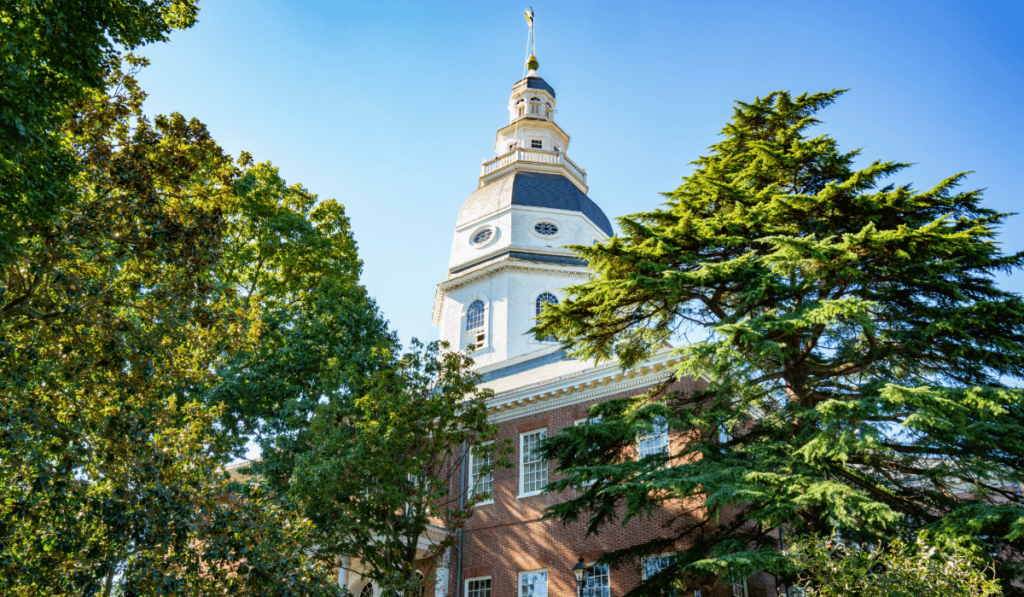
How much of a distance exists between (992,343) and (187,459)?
1376cm

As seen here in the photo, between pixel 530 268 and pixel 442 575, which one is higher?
pixel 530 268

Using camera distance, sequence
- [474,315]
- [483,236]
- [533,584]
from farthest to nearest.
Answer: [483,236] < [474,315] < [533,584]

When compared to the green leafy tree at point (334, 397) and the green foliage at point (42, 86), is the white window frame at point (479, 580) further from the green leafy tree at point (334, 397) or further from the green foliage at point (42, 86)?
the green foliage at point (42, 86)

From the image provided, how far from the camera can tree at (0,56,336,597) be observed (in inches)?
359

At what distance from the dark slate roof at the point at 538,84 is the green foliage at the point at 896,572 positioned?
34.5 meters

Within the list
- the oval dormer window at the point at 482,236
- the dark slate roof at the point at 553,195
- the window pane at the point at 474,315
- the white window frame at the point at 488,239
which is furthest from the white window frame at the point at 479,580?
the dark slate roof at the point at 553,195

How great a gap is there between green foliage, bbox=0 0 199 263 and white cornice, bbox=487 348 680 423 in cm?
1429

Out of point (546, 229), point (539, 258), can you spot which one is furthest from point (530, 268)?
point (546, 229)

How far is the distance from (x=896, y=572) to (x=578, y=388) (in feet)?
39.8

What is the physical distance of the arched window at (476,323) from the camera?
30.7 meters

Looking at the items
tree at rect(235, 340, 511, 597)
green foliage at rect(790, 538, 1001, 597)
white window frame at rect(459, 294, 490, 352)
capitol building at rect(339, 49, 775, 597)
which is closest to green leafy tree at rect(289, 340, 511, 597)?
tree at rect(235, 340, 511, 597)

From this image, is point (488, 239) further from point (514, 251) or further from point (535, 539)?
point (535, 539)

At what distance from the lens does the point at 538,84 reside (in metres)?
42.7

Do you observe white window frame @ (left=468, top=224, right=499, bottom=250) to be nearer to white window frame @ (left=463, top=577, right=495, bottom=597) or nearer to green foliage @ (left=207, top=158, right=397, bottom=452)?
green foliage @ (left=207, top=158, right=397, bottom=452)
